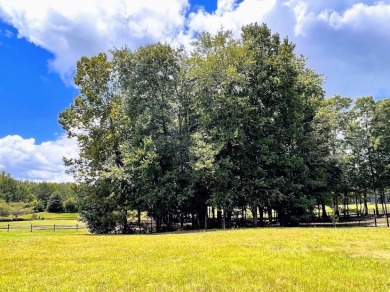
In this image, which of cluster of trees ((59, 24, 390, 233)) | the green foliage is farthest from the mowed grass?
the green foliage

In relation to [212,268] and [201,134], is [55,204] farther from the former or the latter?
[212,268]

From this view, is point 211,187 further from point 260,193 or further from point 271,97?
point 271,97

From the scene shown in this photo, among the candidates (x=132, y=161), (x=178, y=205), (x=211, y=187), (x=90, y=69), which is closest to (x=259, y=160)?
(x=211, y=187)

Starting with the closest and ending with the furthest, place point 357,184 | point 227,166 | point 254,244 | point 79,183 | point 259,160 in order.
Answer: point 254,244 < point 227,166 < point 259,160 < point 79,183 < point 357,184

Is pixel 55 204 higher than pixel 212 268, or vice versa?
pixel 55 204

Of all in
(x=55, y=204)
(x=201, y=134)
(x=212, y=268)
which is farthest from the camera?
(x=55, y=204)

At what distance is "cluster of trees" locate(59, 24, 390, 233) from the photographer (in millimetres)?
30484

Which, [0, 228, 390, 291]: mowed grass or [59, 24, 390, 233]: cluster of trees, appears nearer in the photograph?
[0, 228, 390, 291]: mowed grass

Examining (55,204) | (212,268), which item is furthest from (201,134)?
(55,204)

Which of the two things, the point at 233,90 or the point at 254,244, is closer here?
the point at 254,244

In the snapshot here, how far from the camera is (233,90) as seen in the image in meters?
32.0

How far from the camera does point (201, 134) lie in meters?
30.8

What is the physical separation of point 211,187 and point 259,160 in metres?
5.11

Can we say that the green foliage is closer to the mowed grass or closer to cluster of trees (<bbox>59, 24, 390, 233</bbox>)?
cluster of trees (<bbox>59, 24, 390, 233</bbox>)
